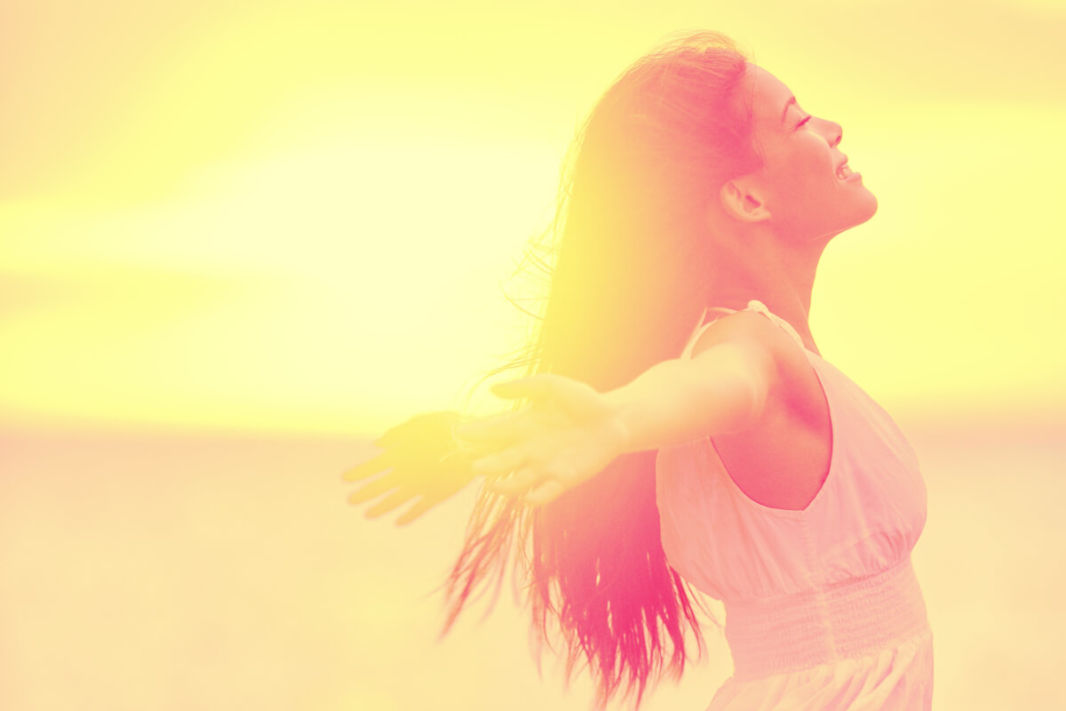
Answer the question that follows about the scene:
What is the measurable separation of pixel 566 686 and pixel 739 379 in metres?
1.32

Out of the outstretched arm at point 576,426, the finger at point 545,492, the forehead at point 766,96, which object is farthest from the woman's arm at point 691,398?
the forehead at point 766,96

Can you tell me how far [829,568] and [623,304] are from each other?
70 centimetres

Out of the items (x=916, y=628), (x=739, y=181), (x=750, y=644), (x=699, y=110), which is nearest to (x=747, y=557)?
(x=750, y=644)

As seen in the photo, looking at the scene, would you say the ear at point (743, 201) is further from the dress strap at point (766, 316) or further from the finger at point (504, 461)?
the finger at point (504, 461)

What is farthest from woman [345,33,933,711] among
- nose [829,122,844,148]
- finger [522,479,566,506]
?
finger [522,479,566,506]

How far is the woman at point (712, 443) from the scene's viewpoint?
2383 mm

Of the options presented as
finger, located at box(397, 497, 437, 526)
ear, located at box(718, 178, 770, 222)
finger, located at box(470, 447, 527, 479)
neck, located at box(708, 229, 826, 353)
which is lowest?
finger, located at box(470, 447, 527, 479)

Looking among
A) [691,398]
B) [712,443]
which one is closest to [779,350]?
[712,443]

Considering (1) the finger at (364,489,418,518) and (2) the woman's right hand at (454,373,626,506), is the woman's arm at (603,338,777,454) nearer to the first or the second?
(2) the woman's right hand at (454,373,626,506)

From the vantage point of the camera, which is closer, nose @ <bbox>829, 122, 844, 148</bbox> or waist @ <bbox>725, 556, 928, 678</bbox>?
waist @ <bbox>725, 556, 928, 678</bbox>

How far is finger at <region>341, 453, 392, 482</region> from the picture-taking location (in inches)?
91.7

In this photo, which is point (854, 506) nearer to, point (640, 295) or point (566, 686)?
point (640, 295)

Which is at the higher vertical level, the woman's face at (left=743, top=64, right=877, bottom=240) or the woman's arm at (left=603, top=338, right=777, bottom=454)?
the woman's face at (left=743, top=64, right=877, bottom=240)

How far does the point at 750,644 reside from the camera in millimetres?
2551
